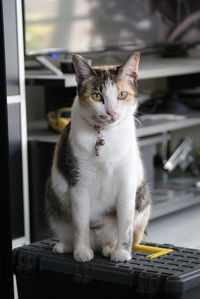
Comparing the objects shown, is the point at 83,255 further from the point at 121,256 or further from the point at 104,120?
the point at 104,120

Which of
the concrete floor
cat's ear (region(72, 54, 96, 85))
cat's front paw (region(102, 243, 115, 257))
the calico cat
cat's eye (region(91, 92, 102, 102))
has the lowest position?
the concrete floor

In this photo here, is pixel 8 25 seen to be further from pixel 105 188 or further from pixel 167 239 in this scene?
pixel 167 239

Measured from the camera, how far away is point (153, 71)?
3.10 m

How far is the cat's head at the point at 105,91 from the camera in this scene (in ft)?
5.82

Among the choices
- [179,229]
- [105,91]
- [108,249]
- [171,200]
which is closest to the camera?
[105,91]

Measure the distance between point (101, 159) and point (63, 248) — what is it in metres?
0.31

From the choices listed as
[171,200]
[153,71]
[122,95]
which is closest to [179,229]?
[171,200]

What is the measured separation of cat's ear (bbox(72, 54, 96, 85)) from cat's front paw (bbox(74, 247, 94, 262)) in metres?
0.47

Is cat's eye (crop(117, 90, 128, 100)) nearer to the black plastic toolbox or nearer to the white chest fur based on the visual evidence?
the white chest fur

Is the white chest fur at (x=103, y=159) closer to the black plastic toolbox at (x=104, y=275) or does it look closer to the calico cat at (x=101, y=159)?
the calico cat at (x=101, y=159)

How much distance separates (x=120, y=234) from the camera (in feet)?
6.08

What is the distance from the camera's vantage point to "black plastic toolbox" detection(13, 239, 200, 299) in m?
1.72

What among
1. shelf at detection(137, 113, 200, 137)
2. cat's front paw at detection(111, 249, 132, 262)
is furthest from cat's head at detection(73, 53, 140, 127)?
shelf at detection(137, 113, 200, 137)

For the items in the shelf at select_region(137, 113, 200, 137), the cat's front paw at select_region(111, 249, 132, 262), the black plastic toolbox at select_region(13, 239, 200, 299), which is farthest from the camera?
the shelf at select_region(137, 113, 200, 137)
